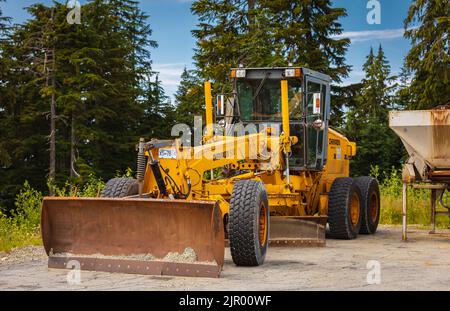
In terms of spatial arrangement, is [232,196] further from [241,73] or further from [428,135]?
[428,135]

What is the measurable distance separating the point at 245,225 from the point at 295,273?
34.9 inches

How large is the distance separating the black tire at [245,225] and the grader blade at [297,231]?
2.11m

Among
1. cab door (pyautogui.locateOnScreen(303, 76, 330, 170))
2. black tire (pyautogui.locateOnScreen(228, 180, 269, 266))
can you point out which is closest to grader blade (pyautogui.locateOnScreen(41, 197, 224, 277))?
black tire (pyautogui.locateOnScreen(228, 180, 269, 266))

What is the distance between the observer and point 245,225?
31.2ft

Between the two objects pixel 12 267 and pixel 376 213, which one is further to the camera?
pixel 376 213

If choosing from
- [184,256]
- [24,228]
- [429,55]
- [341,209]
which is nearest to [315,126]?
[341,209]

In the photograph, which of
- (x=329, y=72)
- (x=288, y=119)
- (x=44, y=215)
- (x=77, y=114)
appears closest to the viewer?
(x=44, y=215)

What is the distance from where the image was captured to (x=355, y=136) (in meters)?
39.1

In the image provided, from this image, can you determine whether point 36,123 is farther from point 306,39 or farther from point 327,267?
point 327,267

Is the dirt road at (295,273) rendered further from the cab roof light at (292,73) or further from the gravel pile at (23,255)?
the cab roof light at (292,73)

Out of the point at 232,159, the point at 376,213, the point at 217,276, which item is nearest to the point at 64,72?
the point at 376,213

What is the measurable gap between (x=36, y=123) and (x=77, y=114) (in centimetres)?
397

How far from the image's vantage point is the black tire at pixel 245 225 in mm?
9531

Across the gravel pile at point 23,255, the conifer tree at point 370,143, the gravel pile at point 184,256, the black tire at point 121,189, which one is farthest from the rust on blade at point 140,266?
the conifer tree at point 370,143
